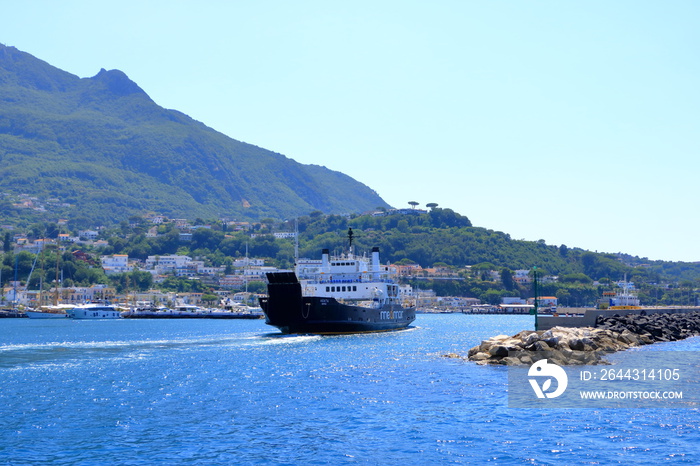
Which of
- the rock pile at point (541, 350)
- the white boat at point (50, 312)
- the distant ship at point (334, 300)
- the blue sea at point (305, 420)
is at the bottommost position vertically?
the white boat at point (50, 312)

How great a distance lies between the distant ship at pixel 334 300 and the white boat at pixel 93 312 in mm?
69070

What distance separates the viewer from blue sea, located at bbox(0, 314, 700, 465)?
18781 mm

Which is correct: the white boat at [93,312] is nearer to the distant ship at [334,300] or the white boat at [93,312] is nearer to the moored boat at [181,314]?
the moored boat at [181,314]

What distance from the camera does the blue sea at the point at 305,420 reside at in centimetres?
1878

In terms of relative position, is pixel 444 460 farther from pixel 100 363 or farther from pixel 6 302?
pixel 6 302

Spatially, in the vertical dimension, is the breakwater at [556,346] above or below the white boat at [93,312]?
above

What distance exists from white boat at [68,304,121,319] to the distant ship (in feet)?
227

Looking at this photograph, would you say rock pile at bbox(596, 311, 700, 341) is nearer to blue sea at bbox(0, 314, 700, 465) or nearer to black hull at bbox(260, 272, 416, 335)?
black hull at bbox(260, 272, 416, 335)

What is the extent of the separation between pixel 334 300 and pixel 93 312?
276 feet

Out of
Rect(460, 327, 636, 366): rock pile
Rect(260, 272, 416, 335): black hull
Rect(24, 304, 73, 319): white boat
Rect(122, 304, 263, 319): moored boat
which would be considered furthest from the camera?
Rect(122, 304, 263, 319): moored boat

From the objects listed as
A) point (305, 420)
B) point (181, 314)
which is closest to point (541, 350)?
point (305, 420)

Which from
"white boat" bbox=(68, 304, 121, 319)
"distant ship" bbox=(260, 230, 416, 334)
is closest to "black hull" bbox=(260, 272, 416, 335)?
"distant ship" bbox=(260, 230, 416, 334)

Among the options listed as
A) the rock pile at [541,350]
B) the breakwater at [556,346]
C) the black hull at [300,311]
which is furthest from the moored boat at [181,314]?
the rock pile at [541,350]

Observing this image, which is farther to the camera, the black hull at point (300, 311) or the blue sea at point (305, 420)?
the black hull at point (300, 311)
